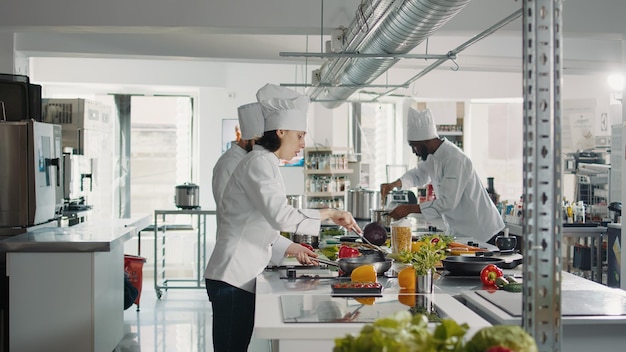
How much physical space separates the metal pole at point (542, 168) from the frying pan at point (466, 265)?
1592 mm

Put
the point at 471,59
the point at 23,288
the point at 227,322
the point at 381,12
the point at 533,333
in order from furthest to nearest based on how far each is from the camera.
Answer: the point at 471,59, the point at 23,288, the point at 381,12, the point at 227,322, the point at 533,333

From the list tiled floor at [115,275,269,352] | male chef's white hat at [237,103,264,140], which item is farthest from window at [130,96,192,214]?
male chef's white hat at [237,103,264,140]

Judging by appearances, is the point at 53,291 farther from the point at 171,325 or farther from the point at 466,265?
the point at 466,265

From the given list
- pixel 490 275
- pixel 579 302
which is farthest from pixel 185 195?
pixel 579 302

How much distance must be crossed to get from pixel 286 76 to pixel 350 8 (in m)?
5.32

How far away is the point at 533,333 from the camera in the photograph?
1753 mm

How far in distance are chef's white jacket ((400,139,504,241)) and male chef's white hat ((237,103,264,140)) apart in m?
1.98

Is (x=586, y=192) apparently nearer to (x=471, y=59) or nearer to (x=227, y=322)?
(x=471, y=59)

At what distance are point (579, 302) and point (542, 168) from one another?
105cm

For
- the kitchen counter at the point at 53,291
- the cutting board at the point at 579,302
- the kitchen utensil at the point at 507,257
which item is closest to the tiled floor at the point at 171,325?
the kitchen counter at the point at 53,291

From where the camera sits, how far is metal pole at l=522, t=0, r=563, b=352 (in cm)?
175

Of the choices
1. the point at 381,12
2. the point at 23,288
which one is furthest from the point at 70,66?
the point at 381,12

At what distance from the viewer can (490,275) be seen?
3.13 meters

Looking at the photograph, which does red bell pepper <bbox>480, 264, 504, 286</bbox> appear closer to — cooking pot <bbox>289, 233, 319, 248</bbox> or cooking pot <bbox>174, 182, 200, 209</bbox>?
cooking pot <bbox>289, 233, 319, 248</bbox>
